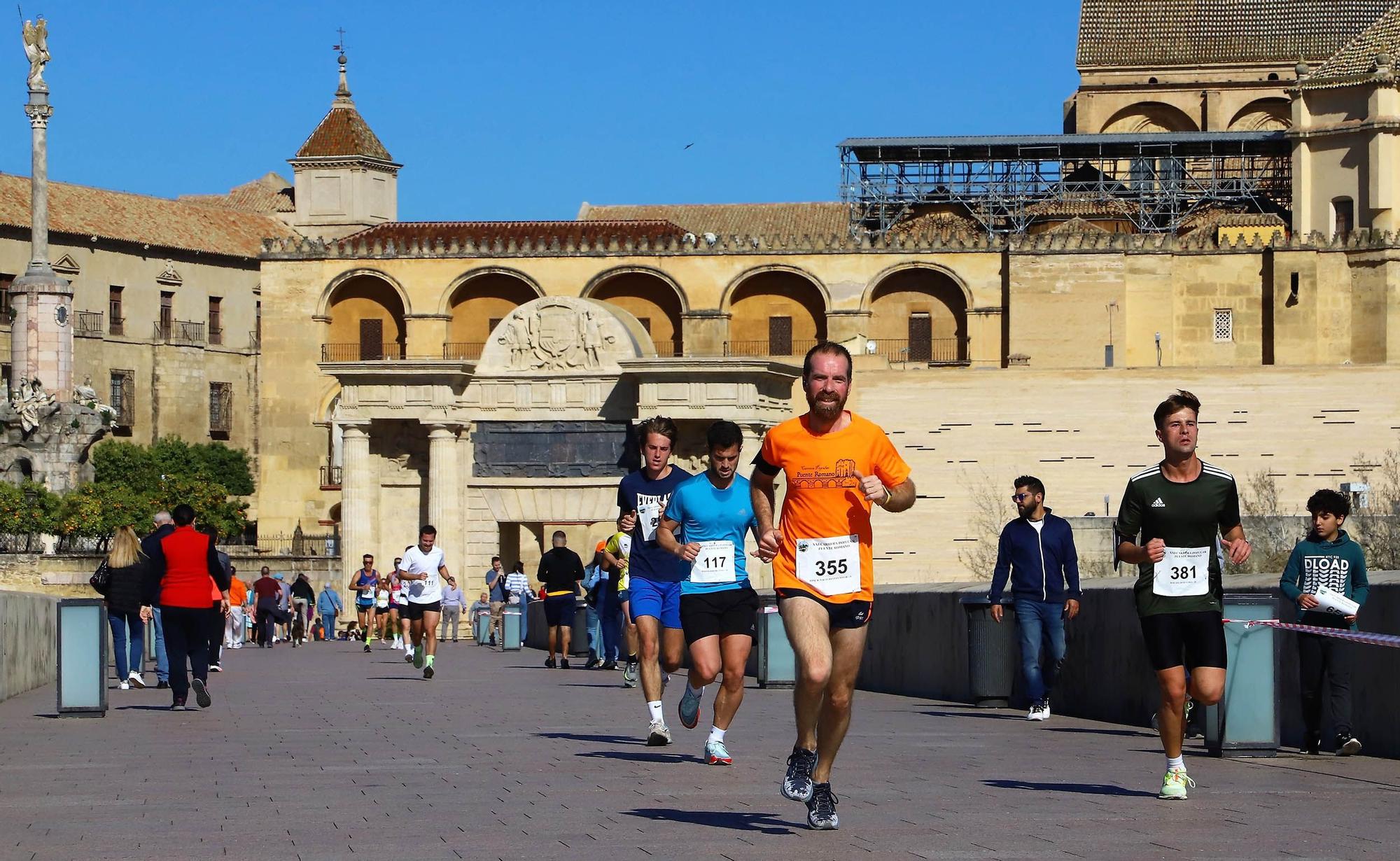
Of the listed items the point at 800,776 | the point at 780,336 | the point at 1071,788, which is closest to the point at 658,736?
the point at 1071,788

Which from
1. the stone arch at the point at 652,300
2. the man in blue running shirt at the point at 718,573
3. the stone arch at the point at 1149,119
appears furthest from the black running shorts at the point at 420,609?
the stone arch at the point at 1149,119

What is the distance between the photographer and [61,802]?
9.66m

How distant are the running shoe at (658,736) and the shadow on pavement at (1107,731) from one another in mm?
2911

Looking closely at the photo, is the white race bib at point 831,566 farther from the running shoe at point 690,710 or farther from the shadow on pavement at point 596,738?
the shadow on pavement at point 596,738

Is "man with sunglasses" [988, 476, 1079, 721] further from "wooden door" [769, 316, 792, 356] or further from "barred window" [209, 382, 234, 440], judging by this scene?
"barred window" [209, 382, 234, 440]

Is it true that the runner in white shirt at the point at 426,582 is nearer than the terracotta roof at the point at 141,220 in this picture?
Yes

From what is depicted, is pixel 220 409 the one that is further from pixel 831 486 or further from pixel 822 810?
pixel 822 810

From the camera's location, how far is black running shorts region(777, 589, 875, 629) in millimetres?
8555

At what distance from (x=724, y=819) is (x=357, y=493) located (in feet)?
98.5

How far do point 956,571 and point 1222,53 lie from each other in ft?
125

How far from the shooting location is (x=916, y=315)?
2682 inches

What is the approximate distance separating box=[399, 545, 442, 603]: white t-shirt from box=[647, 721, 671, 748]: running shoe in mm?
7900

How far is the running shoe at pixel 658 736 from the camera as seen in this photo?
487 inches

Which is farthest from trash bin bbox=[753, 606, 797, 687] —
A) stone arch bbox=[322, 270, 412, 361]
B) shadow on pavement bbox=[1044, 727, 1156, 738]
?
stone arch bbox=[322, 270, 412, 361]
